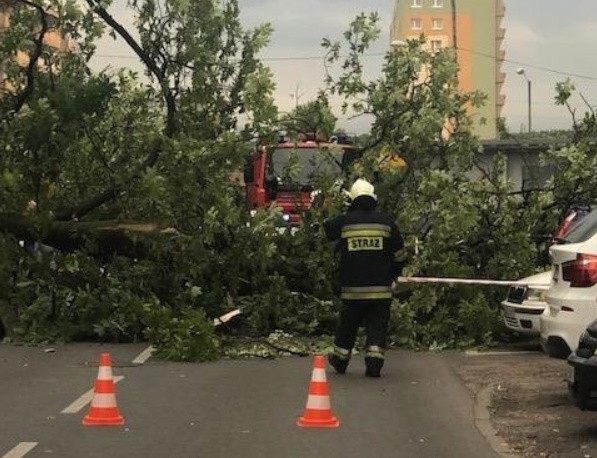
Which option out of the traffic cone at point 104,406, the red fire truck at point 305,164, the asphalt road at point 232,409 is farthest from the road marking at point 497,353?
the traffic cone at point 104,406

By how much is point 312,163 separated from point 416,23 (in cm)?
8737

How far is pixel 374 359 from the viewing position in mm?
10211

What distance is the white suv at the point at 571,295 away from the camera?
841 cm

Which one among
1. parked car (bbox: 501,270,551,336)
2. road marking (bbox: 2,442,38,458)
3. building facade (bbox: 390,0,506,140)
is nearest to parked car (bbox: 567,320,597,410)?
road marking (bbox: 2,442,38,458)

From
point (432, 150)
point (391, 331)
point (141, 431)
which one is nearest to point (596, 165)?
point (432, 150)

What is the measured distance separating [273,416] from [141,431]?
3.84 ft

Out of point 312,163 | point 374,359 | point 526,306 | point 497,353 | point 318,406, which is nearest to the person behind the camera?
point 318,406

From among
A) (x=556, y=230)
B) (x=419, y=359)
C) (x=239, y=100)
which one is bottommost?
(x=419, y=359)

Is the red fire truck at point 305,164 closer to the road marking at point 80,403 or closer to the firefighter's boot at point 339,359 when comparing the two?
the firefighter's boot at point 339,359

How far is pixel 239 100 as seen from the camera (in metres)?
13.6

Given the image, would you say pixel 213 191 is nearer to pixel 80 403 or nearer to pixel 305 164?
pixel 305 164

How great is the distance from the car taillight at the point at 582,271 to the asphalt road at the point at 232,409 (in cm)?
139

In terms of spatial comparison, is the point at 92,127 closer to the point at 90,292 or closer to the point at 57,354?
the point at 90,292

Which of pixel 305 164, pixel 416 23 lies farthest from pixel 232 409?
pixel 416 23
